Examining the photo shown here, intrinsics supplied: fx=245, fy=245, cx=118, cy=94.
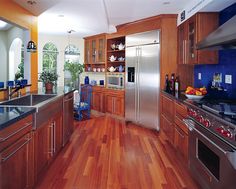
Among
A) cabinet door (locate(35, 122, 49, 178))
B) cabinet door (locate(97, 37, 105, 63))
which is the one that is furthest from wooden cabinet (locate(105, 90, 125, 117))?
cabinet door (locate(35, 122, 49, 178))

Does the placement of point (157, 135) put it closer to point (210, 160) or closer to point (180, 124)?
point (180, 124)

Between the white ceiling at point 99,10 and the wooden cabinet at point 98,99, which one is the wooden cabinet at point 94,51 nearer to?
the wooden cabinet at point 98,99

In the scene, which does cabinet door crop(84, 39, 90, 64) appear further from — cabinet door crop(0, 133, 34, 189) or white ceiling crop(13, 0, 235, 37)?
cabinet door crop(0, 133, 34, 189)

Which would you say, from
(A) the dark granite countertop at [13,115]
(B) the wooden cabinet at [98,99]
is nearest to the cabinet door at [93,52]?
(B) the wooden cabinet at [98,99]

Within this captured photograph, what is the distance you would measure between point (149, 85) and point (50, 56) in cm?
440

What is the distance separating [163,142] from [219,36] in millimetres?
2587

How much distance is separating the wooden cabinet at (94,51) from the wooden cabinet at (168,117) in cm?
342

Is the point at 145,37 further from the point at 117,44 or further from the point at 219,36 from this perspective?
the point at 219,36

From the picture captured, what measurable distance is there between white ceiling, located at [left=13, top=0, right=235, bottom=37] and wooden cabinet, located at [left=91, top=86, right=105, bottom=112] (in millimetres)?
2054

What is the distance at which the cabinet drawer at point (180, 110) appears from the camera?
3.17 metres

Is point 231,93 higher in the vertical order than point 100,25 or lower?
lower

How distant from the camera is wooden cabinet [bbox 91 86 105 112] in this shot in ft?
23.6

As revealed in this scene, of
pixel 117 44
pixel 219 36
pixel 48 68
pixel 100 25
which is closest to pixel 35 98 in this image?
pixel 219 36

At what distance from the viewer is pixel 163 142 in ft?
14.8
